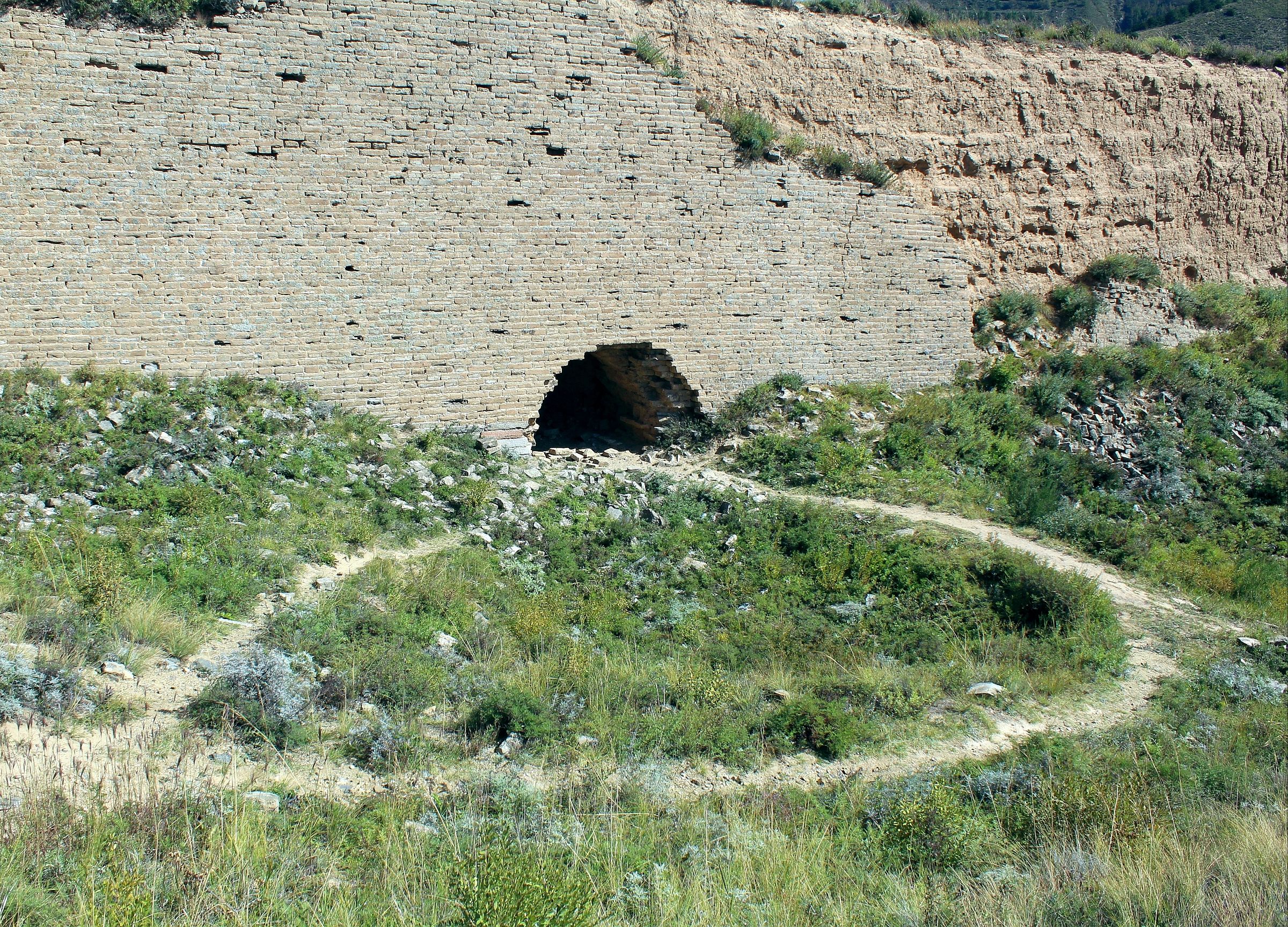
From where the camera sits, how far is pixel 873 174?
460 inches

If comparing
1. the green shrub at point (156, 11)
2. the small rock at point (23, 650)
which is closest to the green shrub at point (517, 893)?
the small rock at point (23, 650)

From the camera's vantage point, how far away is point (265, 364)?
9273mm

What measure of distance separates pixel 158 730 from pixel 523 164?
7.07 meters

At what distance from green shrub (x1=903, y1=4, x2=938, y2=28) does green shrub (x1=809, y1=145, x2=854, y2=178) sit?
9.39ft

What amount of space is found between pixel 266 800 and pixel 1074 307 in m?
12.2

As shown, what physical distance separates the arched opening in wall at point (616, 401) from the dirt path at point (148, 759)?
20.4ft

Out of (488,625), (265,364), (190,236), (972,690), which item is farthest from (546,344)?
(972,690)

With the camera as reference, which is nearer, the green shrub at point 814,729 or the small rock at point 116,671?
the small rock at point 116,671

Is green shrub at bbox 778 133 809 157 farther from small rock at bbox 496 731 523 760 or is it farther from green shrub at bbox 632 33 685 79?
small rock at bbox 496 731 523 760

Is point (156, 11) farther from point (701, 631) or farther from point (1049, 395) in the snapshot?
point (1049, 395)

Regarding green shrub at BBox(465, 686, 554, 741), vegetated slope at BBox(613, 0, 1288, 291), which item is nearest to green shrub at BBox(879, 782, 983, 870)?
green shrub at BBox(465, 686, 554, 741)

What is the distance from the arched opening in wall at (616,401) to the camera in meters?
11.1

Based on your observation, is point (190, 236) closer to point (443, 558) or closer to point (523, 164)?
point (523, 164)

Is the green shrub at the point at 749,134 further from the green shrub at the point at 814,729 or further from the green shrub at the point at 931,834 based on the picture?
the green shrub at the point at 931,834
